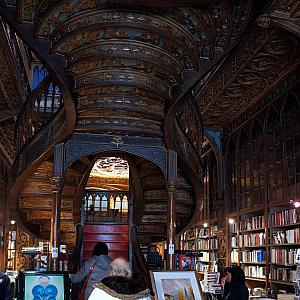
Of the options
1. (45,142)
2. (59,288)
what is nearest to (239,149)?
(45,142)

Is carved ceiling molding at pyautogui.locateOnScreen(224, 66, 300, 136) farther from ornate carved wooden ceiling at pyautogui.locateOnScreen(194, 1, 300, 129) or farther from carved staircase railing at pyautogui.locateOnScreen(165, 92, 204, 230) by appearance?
carved staircase railing at pyautogui.locateOnScreen(165, 92, 204, 230)

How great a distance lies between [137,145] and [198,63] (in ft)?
5.71

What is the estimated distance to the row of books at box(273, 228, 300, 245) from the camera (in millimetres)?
8779

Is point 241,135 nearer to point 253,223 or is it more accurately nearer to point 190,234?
point 253,223

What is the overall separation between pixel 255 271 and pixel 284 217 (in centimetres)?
182

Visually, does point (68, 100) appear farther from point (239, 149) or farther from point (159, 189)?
point (239, 149)

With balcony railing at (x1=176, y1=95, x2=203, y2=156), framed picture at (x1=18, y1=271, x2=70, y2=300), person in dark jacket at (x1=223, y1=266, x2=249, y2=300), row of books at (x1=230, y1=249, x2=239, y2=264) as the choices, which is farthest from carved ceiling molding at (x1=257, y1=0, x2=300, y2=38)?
row of books at (x1=230, y1=249, x2=239, y2=264)

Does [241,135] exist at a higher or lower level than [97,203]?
Answer: higher

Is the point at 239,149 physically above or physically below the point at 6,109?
below

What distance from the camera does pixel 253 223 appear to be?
10867 millimetres

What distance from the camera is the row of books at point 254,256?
33.9 feet

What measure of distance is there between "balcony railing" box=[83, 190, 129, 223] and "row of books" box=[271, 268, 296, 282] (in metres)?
2.86

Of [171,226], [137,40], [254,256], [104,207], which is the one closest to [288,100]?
[254,256]

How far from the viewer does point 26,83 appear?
39.6ft
